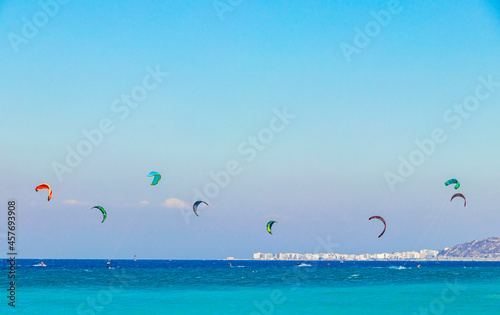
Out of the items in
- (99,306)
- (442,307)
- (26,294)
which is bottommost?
(442,307)

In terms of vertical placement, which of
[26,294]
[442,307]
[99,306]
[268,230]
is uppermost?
[268,230]

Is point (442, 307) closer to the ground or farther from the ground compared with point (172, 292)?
closer to the ground

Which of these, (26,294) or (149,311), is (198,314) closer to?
(149,311)

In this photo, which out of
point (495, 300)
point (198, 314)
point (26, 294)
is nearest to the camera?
point (198, 314)

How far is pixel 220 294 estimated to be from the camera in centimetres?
4866

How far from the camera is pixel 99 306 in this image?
36.6 m

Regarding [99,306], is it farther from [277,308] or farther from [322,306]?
[322,306]

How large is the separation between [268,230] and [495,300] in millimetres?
19839

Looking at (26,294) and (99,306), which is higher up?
(26,294)

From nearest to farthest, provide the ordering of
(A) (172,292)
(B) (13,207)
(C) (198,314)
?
(B) (13,207)
(C) (198,314)
(A) (172,292)

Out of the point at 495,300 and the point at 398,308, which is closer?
the point at 398,308

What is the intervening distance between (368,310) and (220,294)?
1654 cm

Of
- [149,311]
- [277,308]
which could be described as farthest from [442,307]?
[149,311]

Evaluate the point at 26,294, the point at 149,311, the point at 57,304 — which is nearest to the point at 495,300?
the point at 149,311
